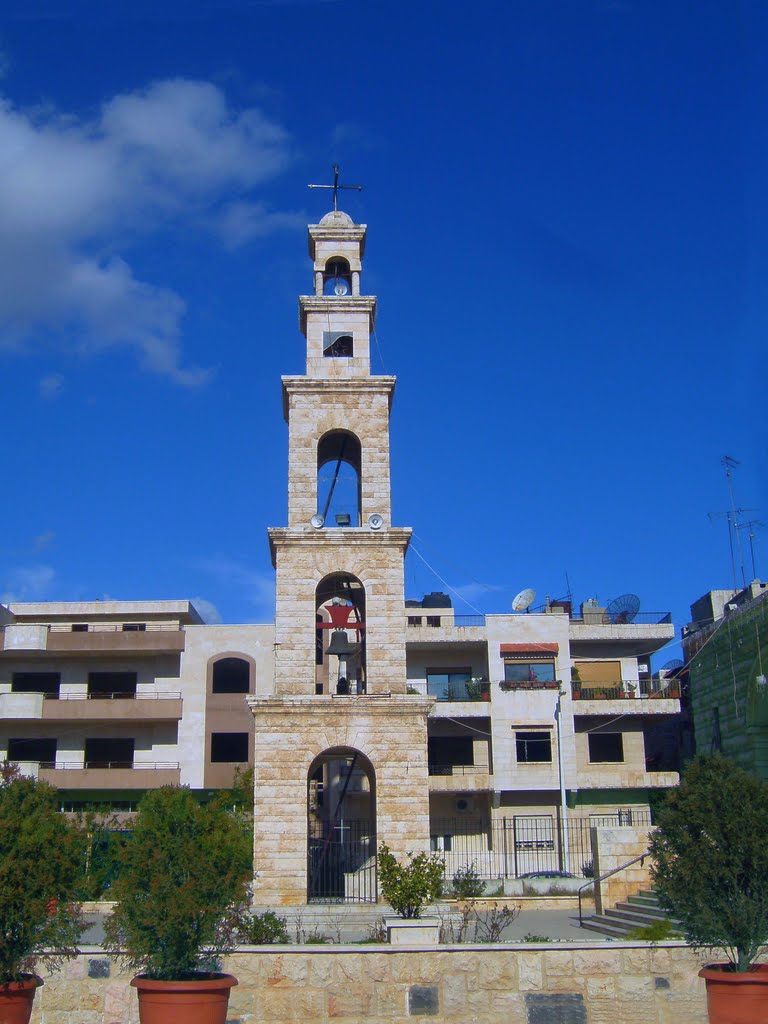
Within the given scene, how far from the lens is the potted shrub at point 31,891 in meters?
13.1

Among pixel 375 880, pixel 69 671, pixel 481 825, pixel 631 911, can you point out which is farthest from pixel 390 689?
pixel 69 671

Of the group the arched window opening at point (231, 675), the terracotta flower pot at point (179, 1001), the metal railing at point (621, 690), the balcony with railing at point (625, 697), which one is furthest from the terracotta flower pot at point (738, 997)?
the arched window opening at point (231, 675)

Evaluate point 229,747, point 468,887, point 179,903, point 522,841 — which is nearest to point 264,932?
point 179,903

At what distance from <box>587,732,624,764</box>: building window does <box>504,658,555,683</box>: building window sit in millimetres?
3128

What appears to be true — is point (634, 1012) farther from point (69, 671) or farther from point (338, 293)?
point (69, 671)

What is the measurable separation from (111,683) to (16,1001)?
3327 cm

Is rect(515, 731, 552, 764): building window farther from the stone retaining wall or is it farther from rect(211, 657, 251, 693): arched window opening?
the stone retaining wall

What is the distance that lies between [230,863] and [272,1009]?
335 centimetres

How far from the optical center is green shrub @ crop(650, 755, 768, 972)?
Answer: 44.2 feet

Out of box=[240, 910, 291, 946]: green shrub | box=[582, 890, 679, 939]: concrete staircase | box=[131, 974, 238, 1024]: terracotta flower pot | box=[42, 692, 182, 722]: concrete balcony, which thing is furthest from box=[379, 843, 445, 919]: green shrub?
box=[42, 692, 182, 722]: concrete balcony

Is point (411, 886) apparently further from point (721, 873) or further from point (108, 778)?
point (108, 778)

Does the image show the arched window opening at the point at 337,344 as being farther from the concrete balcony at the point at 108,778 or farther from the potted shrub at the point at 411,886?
the concrete balcony at the point at 108,778

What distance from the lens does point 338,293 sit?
102 feet

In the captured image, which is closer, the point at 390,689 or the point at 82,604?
the point at 390,689
